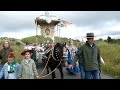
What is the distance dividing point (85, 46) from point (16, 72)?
141 cm

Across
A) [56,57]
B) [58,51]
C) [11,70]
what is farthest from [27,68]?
[56,57]

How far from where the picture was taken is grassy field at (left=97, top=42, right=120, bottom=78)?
10.8 metres

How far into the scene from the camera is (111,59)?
1405cm

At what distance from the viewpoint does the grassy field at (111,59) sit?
10.8 m

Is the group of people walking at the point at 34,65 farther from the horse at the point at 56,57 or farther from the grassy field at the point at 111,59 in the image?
the grassy field at the point at 111,59

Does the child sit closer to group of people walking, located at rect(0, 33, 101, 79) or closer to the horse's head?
group of people walking, located at rect(0, 33, 101, 79)

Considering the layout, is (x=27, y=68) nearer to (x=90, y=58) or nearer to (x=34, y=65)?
(x=34, y=65)

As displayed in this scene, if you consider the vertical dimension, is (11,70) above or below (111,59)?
above

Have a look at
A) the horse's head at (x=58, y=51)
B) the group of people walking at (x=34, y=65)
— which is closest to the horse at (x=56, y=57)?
the horse's head at (x=58, y=51)
